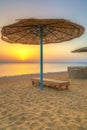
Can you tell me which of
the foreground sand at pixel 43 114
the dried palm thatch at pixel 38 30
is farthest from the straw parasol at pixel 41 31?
the foreground sand at pixel 43 114

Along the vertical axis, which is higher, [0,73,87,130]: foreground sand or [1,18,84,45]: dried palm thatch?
[1,18,84,45]: dried palm thatch

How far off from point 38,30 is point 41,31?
0.49 meters

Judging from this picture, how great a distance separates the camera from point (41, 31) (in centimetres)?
778

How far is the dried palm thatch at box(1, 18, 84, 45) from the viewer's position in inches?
247

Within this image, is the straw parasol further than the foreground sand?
Yes

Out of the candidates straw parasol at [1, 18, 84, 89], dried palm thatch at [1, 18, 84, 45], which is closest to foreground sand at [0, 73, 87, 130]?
straw parasol at [1, 18, 84, 89]

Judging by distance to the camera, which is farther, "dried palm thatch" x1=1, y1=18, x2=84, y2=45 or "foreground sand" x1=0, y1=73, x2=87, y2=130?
"dried palm thatch" x1=1, y1=18, x2=84, y2=45

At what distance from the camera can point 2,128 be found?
3607 mm

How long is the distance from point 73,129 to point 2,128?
1583mm

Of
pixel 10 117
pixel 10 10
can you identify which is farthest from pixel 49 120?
pixel 10 10

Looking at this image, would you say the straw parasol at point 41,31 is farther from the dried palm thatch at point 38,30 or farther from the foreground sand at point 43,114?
the foreground sand at point 43,114

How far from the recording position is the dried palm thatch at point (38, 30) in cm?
626

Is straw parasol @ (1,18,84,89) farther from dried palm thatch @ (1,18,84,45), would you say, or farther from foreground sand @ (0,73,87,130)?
foreground sand @ (0,73,87,130)

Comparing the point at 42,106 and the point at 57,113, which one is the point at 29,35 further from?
the point at 57,113
